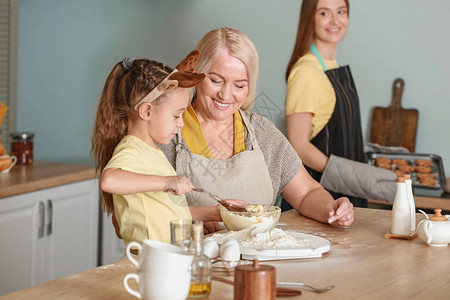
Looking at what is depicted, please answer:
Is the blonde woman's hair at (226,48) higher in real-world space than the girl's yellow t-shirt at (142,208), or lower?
higher

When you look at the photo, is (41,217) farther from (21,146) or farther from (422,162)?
(422,162)

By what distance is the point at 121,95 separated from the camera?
168cm

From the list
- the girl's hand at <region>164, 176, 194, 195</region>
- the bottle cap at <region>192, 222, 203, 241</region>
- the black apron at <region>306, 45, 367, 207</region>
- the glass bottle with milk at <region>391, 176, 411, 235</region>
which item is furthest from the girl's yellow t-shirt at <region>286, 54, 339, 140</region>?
the bottle cap at <region>192, 222, 203, 241</region>

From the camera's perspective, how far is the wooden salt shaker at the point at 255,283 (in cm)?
111

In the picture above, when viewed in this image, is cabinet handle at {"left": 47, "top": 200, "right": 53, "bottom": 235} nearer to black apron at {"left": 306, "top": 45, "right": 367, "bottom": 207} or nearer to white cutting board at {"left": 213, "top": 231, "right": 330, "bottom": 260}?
black apron at {"left": 306, "top": 45, "right": 367, "bottom": 207}

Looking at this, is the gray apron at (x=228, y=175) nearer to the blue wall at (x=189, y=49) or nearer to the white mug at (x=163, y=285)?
the white mug at (x=163, y=285)

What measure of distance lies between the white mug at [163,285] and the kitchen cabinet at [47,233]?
5.62 feet

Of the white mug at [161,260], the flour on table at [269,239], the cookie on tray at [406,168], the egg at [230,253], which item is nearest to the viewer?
the white mug at [161,260]

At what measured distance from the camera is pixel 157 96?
5.34 feet

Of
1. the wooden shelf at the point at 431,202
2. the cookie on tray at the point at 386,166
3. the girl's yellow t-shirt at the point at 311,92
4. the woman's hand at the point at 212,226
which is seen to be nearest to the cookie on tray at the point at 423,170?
the cookie on tray at the point at 386,166

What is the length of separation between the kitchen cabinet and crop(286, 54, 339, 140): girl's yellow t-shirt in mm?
939

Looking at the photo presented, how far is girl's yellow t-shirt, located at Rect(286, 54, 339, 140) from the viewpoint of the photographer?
279cm

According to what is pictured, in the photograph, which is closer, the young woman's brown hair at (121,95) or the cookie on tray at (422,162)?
the young woman's brown hair at (121,95)

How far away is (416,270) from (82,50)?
2.95 metres
